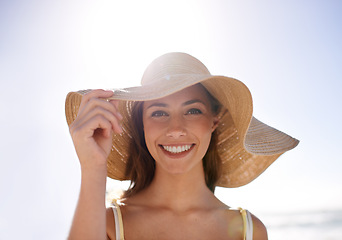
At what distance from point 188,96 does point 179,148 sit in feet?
1.33

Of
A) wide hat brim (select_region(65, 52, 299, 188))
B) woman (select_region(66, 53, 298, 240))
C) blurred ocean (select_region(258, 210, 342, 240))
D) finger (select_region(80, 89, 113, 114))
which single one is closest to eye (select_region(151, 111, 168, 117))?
woman (select_region(66, 53, 298, 240))

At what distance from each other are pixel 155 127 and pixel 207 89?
0.56m

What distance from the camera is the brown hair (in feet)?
10.2

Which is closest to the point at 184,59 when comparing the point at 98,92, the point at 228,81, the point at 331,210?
the point at 228,81

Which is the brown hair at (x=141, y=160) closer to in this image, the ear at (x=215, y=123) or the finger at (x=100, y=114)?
the ear at (x=215, y=123)

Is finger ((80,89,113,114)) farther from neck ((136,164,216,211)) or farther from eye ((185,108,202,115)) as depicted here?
neck ((136,164,216,211))

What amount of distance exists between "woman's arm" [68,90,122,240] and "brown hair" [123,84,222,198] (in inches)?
40.0

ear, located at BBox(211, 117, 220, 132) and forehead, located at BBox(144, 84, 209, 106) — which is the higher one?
forehead, located at BBox(144, 84, 209, 106)

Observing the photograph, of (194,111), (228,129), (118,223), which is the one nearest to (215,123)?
(228,129)

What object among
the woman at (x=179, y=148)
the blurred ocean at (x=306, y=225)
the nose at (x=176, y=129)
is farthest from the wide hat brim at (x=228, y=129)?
the blurred ocean at (x=306, y=225)

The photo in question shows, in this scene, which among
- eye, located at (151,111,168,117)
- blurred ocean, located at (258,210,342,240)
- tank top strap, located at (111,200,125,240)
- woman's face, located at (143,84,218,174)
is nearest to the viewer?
tank top strap, located at (111,200,125,240)

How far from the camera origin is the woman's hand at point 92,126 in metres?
1.99

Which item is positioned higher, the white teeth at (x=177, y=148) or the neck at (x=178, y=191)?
the white teeth at (x=177, y=148)

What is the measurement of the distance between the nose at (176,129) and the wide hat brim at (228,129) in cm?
34
